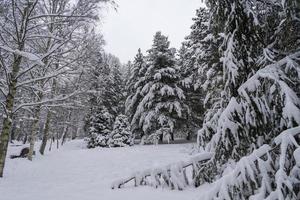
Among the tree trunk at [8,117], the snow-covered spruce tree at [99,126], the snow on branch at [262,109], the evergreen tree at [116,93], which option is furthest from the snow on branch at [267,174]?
the evergreen tree at [116,93]

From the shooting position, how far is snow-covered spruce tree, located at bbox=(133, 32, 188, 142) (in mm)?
23203

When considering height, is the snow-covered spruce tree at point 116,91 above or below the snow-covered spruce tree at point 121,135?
above

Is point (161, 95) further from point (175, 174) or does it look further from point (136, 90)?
point (175, 174)

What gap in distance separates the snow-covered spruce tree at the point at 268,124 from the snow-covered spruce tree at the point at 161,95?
59.3 feet

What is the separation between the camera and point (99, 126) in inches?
1242

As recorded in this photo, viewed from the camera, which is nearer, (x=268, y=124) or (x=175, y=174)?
(x=268, y=124)

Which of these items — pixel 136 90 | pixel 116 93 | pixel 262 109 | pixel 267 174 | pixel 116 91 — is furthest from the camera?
pixel 116 91

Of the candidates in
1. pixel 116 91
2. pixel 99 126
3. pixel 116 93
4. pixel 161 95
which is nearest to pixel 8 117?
pixel 161 95

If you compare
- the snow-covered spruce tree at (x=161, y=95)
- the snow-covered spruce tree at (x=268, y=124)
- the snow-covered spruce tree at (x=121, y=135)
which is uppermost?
the snow-covered spruce tree at (x=161, y=95)

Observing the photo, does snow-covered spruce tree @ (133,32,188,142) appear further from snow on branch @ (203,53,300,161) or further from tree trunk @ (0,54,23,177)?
snow on branch @ (203,53,300,161)

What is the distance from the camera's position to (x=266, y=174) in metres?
3.35

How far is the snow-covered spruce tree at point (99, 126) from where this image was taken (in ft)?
99.7

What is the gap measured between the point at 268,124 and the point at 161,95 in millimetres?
19938

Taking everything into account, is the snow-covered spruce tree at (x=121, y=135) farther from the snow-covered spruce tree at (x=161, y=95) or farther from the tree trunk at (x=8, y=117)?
the tree trunk at (x=8, y=117)
